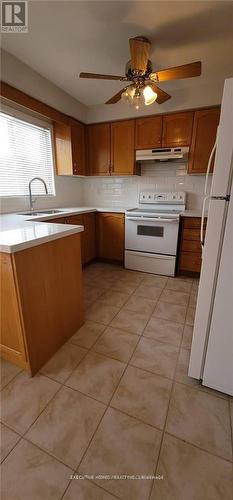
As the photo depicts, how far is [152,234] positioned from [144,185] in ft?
3.13

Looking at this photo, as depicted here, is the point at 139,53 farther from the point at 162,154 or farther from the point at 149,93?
the point at 162,154

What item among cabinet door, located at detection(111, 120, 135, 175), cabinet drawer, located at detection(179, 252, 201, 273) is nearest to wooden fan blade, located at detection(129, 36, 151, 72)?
cabinet door, located at detection(111, 120, 135, 175)

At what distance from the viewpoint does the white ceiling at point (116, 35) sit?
60.3 inches

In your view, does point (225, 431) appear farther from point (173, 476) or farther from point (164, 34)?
point (164, 34)

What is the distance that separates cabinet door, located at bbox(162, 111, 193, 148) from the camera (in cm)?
279

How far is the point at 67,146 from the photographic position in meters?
3.08

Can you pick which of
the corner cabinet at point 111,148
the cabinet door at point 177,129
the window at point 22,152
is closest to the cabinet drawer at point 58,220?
the window at point 22,152

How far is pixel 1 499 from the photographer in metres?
0.85

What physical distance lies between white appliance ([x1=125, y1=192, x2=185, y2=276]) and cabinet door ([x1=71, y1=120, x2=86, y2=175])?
1069 millimetres

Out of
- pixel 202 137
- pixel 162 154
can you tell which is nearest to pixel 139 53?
pixel 162 154

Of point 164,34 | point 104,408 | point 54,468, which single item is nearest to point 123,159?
point 164,34

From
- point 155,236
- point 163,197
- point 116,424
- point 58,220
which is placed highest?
point 163,197

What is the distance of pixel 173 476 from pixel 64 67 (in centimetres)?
331

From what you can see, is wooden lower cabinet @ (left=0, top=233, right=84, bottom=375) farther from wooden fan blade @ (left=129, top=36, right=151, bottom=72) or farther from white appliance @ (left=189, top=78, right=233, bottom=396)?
wooden fan blade @ (left=129, top=36, right=151, bottom=72)
